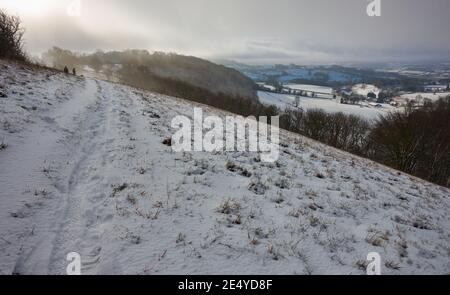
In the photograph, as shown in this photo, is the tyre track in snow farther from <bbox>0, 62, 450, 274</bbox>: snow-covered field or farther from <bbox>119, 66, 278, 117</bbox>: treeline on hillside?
<bbox>119, 66, 278, 117</bbox>: treeline on hillside

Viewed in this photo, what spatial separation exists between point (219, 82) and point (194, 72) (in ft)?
57.9

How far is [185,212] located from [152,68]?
17934 cm

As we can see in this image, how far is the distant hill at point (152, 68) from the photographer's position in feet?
429

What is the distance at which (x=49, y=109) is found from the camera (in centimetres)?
1313

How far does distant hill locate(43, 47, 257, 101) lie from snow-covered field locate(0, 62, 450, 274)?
113 meters

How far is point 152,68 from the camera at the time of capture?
173 meters

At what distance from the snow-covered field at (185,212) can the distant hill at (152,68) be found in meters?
113

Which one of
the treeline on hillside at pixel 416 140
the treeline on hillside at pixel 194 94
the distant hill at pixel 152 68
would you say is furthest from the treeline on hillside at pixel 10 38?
the distant hill at pixel 152 68

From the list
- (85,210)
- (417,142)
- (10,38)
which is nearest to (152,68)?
(10,38)

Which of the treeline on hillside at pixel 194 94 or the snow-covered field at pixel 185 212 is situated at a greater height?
the treeline on hillside at pixel 194 94

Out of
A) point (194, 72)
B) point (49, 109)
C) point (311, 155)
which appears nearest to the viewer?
point (49, 109)

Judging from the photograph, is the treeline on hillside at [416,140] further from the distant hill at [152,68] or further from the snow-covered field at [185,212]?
the distant hill at [152,68]
